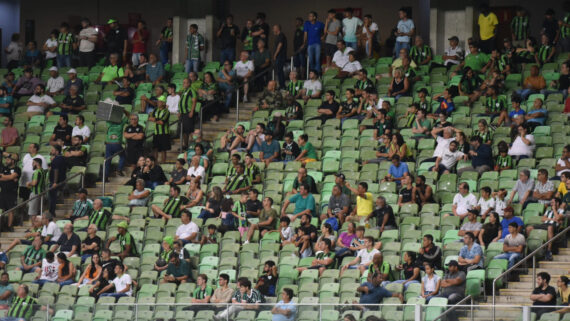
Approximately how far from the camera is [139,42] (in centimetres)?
2650

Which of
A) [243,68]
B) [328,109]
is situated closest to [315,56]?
[243,68]

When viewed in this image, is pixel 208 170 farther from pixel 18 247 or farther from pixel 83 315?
pixel 83 315

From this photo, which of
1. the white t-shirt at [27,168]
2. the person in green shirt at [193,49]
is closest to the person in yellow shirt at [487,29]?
the person in green shirt at [193,49]

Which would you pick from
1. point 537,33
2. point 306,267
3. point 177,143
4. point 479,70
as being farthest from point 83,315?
point 537,33

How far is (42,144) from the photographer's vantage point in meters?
23.0

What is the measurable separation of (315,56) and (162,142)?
12.6 feet

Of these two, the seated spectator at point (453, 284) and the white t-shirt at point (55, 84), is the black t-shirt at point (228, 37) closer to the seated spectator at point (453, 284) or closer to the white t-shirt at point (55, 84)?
the white t-shirt at point (55, 84)

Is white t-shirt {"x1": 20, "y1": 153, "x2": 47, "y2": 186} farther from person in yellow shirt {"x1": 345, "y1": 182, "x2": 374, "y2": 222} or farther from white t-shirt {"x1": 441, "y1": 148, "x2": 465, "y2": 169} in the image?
white t-shirt {"x1": 441, "y1": 148, "x2": 465, "y2": 169}

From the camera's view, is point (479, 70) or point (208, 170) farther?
point (479, 70)

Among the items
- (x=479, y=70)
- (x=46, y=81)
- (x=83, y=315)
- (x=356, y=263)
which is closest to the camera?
(x=83, y=315)

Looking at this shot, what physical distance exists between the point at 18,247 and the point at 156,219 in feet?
7.58

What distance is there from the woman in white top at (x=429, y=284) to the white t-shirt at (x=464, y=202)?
2073 millimetres

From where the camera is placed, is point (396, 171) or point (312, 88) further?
point (312, 88)

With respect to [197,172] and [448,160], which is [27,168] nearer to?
[197,172]
